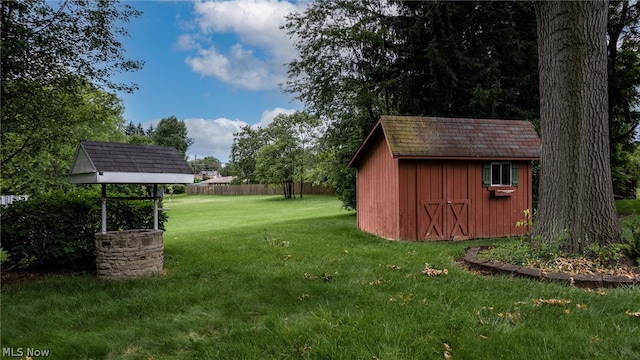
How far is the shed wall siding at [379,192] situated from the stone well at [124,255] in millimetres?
5666

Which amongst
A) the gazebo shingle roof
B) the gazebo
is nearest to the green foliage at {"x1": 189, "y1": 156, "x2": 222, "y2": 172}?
the gazebo shingle roof

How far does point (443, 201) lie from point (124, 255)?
715 centimetres

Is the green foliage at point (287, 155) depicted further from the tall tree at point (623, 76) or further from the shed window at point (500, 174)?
the shed window at point (500, 174)

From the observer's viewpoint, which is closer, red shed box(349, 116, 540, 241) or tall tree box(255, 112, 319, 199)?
red shed box(349, 116, 540, 241)

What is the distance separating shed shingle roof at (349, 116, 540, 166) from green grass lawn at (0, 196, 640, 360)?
3.70m

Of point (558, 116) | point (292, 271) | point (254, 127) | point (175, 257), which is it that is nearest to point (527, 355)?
point (292, 271)

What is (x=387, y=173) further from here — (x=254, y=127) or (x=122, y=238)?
(x=254, y=127)

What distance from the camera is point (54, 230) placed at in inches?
238

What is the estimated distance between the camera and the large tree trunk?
5328 mm

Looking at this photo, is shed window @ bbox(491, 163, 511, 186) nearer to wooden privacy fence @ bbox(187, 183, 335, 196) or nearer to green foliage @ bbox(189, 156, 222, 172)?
wooden privacy fence @ bbox(187, 183, 335, 196)

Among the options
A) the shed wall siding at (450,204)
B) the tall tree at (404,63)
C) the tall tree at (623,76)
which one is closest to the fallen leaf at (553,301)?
the shed wall siding at (450,204)

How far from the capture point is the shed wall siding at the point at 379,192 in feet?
30.9

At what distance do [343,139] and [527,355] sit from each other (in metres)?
13.3

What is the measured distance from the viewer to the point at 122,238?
579cm
